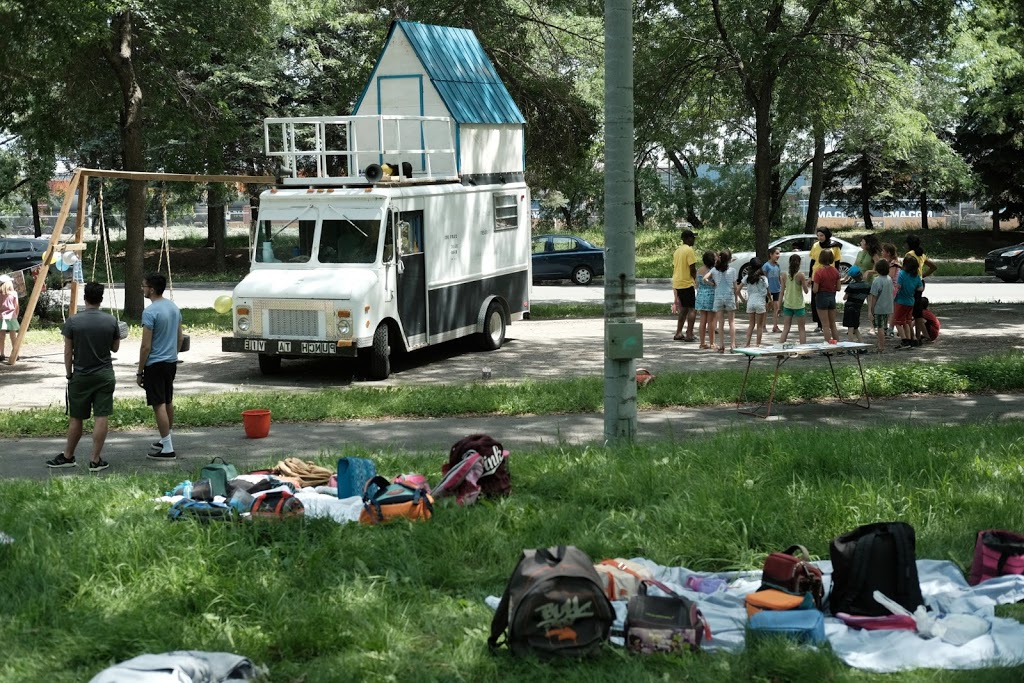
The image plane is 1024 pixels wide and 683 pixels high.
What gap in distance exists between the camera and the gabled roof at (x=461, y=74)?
1952cm

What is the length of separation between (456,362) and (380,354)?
2.31m

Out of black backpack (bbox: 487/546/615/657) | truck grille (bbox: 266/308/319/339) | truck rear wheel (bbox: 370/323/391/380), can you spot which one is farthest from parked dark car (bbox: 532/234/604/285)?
black backpack (bbox: 487/546/615/657)

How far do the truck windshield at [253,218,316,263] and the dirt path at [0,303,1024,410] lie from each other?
1.82 meters

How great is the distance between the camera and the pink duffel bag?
6.42 meters

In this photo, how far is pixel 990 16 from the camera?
22.4m

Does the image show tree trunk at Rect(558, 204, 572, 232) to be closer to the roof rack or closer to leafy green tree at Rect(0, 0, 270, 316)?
leafy green tree at Rect(0, 0, 270, 316)

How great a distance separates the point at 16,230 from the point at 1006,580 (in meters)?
63.0

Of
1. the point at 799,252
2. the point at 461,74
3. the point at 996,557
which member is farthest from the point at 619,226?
the point at 799,252

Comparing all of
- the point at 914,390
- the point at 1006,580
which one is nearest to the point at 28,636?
the point at 1006,580

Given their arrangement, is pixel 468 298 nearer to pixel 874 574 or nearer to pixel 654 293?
pixel 654 293

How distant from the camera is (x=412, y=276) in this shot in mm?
18188

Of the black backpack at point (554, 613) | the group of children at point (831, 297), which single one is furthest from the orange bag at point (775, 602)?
the group of children at point (831, 297)

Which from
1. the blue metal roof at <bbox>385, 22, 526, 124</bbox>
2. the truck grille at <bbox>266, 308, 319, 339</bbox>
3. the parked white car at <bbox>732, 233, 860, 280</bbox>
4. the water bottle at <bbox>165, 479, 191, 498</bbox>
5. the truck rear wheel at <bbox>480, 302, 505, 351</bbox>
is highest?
the blue metal roof at <bbox>385, 22, 526, 124</bbox>

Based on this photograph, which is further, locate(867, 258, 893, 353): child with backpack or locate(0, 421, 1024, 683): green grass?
locate(867, 258, 893, 353): child with backpack
